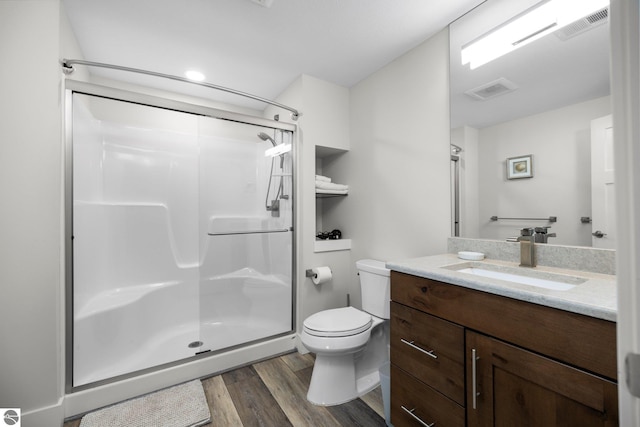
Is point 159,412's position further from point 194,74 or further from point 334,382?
point 194,74

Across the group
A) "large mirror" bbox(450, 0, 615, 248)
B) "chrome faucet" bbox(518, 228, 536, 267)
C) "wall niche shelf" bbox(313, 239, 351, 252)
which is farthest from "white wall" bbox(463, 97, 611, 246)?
"wall niche shelf" bbox(313, 239, 351, 252)

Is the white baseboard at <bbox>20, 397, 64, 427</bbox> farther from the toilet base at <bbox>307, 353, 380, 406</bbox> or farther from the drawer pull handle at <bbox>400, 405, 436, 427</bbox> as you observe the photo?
the drawer pull handle at <bbox>400, 405, 436, 427</bbox>

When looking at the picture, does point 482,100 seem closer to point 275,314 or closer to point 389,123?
point 389,123

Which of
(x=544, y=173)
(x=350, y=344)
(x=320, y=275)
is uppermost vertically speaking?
(x=544, y=173)

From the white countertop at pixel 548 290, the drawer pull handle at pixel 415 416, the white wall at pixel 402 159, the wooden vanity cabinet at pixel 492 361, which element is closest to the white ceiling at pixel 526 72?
the white wall at pixel 402 159

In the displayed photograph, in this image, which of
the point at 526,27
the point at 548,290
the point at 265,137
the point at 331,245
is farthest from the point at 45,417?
the point at 526,27

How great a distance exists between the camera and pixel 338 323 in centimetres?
169

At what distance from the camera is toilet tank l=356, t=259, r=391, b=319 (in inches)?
70.7

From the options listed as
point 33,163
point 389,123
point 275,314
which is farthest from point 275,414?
point 389,123

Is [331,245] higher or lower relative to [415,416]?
higher

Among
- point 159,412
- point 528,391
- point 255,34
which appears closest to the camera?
point 528,391

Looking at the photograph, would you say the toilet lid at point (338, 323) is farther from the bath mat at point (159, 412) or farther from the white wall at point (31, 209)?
the white wall at point (31, 209)
